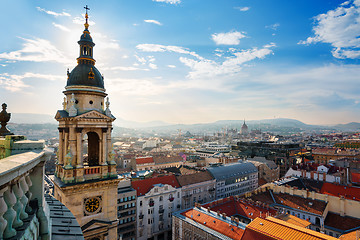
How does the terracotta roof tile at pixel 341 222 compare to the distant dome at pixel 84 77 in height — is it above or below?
below

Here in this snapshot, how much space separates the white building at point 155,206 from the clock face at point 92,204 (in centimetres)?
2961

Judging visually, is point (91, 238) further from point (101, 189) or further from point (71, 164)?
point (71, 164)

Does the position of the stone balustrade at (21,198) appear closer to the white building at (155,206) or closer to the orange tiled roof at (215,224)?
the orange tiled roof at (215,224)

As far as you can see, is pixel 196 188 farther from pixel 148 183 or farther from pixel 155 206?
pixel 148 183

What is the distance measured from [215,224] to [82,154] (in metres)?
25.6

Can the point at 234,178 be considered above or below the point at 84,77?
below

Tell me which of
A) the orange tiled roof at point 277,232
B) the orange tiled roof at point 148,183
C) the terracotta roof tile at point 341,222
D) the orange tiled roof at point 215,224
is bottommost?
the terracotta roof tile at point 341,222

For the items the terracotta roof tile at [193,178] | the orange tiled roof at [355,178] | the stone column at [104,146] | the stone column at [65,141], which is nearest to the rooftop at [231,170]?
the terracotta roof tile at [193,178]

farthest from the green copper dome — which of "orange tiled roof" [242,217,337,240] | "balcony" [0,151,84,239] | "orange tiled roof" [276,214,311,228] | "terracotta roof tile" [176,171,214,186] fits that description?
"terracotta roof tile" [176,171,214,186]

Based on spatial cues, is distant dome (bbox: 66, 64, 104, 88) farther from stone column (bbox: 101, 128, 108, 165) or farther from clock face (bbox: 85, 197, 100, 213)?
clock face (bbox: 85, 197, 100, 213)

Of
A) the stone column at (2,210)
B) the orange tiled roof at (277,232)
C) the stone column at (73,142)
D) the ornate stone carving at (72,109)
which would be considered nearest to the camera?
the stone column at (2,210)

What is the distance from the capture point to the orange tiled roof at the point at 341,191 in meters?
47.9

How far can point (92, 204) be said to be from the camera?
62.4 ft

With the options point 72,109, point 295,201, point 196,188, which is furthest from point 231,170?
point 72,109
